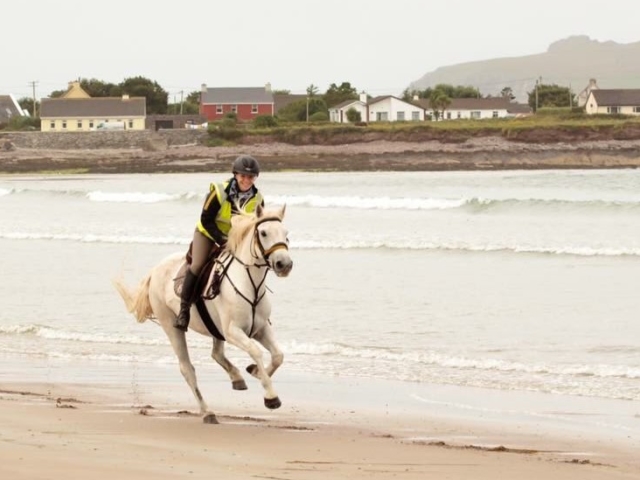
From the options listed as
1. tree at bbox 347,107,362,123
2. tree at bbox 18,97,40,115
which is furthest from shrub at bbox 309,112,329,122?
tree at bbox 18,97,40,115

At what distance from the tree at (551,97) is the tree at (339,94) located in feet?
72.6

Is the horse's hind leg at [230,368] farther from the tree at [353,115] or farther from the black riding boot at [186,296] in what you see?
the tree at [353,115]

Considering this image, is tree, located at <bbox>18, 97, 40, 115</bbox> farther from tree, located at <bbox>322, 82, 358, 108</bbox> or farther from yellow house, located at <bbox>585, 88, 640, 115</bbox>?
yellow house, located at <bbox>585, 88, 640, 115</bbox>

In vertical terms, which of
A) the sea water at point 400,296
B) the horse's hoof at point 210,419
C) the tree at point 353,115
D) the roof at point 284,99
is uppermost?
the roof at point 284,99

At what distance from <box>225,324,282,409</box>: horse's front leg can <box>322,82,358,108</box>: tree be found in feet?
428

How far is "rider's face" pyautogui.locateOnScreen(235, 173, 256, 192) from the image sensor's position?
1045cm

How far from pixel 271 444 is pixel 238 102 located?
129 metres

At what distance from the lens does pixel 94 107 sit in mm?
127250

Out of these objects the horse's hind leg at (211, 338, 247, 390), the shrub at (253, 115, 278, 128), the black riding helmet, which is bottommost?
the horse's hind leg at (211, 338, 247, 390)

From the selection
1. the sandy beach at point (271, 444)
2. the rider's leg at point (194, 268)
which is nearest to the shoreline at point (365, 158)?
the sandy beach at point (271, 444)

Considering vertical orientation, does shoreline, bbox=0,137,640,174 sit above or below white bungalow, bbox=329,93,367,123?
below

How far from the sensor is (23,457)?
7941 millimetres

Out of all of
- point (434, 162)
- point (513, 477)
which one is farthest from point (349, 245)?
point (434, 162)

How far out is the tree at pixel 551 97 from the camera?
153812mm
